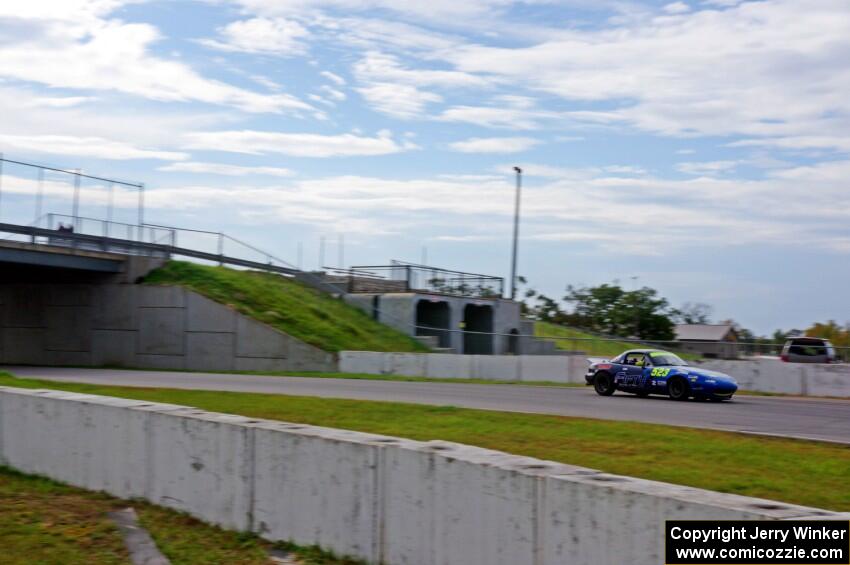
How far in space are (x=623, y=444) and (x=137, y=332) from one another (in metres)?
33.1

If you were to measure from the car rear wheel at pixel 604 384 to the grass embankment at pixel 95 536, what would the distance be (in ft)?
51.8

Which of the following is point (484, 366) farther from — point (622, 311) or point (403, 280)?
point (622, 311)

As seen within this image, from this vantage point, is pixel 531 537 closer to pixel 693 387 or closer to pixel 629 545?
pixel 629 545

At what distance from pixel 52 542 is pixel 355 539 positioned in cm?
301

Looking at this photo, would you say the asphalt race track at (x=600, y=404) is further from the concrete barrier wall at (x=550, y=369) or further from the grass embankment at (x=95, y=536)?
the grass embankment at (x=95, y=536)

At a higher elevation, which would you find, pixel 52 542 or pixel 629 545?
pixel 629 545

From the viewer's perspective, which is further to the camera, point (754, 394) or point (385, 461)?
point (754, 394)

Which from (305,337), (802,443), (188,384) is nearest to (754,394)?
(802,443)

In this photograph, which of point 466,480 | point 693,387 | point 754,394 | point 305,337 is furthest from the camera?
point 305,337

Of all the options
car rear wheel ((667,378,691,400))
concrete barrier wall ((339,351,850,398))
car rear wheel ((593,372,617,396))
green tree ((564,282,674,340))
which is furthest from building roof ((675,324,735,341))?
car rear wheel ((667,378,691,400))

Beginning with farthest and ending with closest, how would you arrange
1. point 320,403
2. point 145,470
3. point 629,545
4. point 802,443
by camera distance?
point 320,403
point 802,443
point 145,470
point 629,545

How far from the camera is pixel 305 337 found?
40406mm

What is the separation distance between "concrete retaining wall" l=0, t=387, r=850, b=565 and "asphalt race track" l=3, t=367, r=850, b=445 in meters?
8.95

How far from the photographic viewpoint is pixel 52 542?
28.5ft
